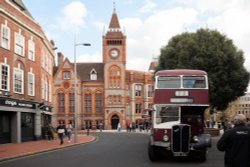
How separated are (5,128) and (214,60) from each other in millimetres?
20053

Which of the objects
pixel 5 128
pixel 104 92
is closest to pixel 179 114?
pixel 5 128

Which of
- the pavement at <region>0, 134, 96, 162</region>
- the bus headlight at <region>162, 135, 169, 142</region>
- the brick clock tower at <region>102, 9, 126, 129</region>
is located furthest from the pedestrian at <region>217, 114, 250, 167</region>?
the brick clock tower at <region>102, 9, 126, 129</region>

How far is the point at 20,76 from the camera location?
33469mm

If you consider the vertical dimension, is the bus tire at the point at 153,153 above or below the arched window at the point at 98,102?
below

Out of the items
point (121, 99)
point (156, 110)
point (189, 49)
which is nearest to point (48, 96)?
point (189, 49)

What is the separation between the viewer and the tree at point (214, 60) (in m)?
39.4

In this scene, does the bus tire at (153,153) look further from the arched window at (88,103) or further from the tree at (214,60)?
the arched window at (88,103)

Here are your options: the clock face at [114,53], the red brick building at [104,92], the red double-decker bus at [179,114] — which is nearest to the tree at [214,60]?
the red double-decker bus at [179,114]

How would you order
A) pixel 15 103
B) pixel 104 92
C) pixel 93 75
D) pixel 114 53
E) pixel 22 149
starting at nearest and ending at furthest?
A: pixel 22 149 < pixel 15 103 < pixel 104 92 < pixel 114 53 < pixel 93 75

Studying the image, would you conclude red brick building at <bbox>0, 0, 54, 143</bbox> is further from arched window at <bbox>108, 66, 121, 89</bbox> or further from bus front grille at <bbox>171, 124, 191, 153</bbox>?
arched window at <bbox>108, 66, 121, 89</bbox>

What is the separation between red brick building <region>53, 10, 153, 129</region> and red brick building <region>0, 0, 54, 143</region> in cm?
4197

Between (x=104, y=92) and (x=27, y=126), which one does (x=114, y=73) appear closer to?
(x=104, y=92)

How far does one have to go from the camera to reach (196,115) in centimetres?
1827

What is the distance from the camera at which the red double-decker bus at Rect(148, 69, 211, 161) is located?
56.0 feet
